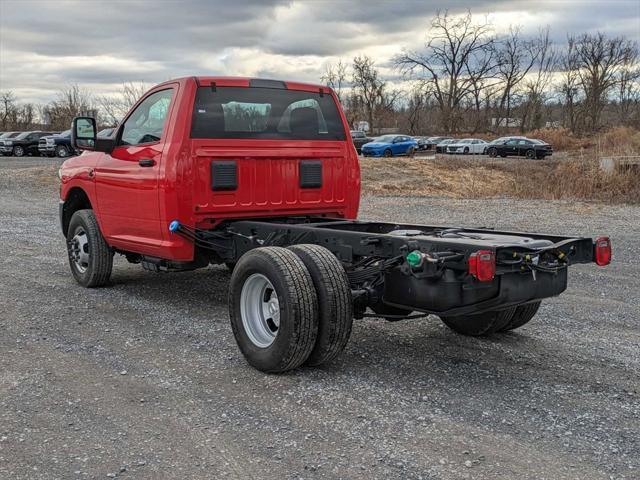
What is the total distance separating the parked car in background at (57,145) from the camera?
37.4 meters

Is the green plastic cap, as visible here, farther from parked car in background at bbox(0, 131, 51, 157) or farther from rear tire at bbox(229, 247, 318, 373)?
parked car in background at bbox(0, 131, 51, 157)

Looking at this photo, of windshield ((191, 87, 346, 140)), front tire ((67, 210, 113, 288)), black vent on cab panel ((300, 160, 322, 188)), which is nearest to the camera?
windshield ((191, 87, 346, 140))

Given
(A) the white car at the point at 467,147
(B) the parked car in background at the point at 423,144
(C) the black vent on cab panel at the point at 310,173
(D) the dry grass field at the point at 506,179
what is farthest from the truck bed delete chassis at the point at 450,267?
(B) the parked car in background at the point at 423,144

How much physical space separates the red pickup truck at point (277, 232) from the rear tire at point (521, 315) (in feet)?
0.04

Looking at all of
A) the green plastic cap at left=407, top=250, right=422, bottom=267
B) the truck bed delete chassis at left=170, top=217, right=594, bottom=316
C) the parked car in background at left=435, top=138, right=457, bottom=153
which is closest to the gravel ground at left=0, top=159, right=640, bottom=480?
the truck bed delete chassis at left=170, top=217, right=594, bottom=316

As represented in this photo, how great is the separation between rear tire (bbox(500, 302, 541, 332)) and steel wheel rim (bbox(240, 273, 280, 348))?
1.97 metres

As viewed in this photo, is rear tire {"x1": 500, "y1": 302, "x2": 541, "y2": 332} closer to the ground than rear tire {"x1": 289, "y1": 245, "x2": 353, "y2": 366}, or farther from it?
closer to the ground

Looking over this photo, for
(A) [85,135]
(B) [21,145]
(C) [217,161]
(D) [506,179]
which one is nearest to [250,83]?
(C) [217,161]

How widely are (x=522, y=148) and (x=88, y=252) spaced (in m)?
40.7

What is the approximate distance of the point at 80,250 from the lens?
758 cm

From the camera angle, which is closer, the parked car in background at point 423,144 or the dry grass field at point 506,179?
the dry grass field at point 506,179

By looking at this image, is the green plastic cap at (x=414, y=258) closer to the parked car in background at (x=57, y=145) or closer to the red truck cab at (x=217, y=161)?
the red truck cab at (x=217, y=161)

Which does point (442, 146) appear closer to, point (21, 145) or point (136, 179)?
point (21, 145)

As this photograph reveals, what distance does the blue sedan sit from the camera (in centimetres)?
4041
